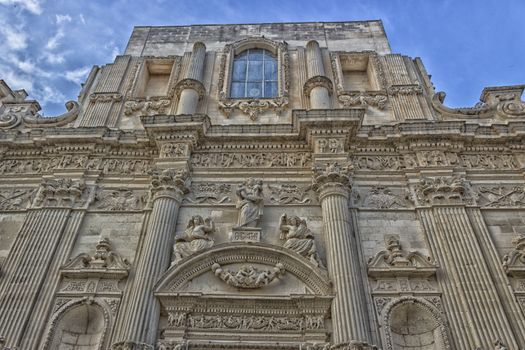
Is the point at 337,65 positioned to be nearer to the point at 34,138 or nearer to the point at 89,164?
the point at 89,164

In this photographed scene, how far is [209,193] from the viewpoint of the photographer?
35.2 ft

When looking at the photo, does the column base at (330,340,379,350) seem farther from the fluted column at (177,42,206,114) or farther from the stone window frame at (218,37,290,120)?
the fluted column at (177,42,206,114)

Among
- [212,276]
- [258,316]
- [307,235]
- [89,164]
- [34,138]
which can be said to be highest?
[34,138]

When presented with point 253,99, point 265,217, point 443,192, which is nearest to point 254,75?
point 253,99

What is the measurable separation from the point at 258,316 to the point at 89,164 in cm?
588

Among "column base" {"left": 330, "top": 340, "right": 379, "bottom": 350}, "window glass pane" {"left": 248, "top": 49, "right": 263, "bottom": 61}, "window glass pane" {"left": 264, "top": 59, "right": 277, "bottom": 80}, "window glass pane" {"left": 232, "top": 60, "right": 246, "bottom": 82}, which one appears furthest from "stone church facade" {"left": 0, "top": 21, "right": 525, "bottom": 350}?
"window glass pane" {"left": 248, "top": 49, "right": 263, "bottom": 61}

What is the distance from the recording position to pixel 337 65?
48.5ft

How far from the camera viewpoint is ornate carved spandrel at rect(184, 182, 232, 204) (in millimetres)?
10594

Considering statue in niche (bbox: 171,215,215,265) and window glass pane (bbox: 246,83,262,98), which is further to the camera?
window glass pane (bbox: 246,83,262,98)

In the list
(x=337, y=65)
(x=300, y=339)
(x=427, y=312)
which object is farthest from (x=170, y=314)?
(x=337, y=65)

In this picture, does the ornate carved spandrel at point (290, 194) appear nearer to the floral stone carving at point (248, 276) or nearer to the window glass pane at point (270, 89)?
the floral stone carving at point (248, 276)

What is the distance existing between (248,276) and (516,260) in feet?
17.2

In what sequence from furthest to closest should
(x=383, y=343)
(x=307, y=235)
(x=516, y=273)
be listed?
1. (x=307, y=235)
2. (x=516, y=273)
3. (x=383, y=343)

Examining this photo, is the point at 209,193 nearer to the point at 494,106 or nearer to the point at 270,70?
the point at 270,70
